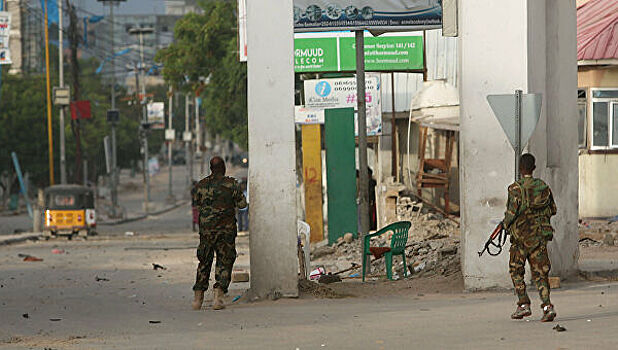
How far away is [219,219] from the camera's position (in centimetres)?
1324

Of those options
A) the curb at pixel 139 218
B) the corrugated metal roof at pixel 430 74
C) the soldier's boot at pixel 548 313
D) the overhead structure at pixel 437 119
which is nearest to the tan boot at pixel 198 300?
the soldier's boot at pixel 548 313

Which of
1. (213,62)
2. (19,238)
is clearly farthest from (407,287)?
(213,62)

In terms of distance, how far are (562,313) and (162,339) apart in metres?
4.09

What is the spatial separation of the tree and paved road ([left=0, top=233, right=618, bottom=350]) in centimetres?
2627

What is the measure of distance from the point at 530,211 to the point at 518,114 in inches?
47.6

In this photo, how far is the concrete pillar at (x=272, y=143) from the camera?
1366 cm

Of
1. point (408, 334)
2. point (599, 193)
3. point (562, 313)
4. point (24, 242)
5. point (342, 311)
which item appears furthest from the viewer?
point (24, 242)

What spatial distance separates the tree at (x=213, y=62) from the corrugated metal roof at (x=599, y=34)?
18460 millimetres

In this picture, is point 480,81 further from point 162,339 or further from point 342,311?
point 162,339

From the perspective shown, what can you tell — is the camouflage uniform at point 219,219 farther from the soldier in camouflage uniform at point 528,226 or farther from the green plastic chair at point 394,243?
the green plastic chair at point 394,243

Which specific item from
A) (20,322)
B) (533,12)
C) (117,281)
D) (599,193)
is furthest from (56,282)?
(599,193)

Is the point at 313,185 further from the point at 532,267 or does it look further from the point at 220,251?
the point at 532,267

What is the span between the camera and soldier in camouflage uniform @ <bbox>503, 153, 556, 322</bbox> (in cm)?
1084

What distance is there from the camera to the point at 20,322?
41.5 feet
